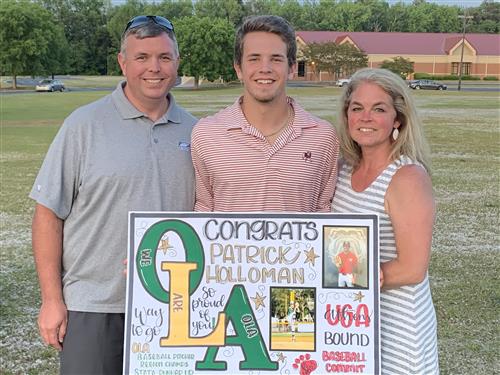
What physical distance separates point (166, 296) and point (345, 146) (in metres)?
1.11

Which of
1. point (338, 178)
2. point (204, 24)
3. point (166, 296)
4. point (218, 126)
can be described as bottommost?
point (166, 296)

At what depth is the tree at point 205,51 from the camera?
6606 cm

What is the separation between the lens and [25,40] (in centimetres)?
6881

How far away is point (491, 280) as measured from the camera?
7.26 meters

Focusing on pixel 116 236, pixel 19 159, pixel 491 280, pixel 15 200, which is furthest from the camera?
pixel 19 159

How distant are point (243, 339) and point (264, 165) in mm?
816

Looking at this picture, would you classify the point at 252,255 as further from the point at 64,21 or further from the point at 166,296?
the point at 64,21

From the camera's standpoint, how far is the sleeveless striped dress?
2773mm

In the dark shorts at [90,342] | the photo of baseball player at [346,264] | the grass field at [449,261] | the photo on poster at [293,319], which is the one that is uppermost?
the photo of baseball player at [346,264]

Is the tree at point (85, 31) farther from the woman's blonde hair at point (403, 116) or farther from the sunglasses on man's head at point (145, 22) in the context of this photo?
the woman's blonde hair at point (403, 116)

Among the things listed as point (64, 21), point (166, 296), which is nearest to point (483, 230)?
point (166, 296)

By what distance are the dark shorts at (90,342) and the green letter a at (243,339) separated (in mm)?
566

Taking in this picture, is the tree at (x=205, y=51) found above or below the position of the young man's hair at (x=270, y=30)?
above

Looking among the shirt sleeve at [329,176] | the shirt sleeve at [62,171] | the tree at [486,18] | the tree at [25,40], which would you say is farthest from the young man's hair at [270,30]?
the tree at [486,18]
